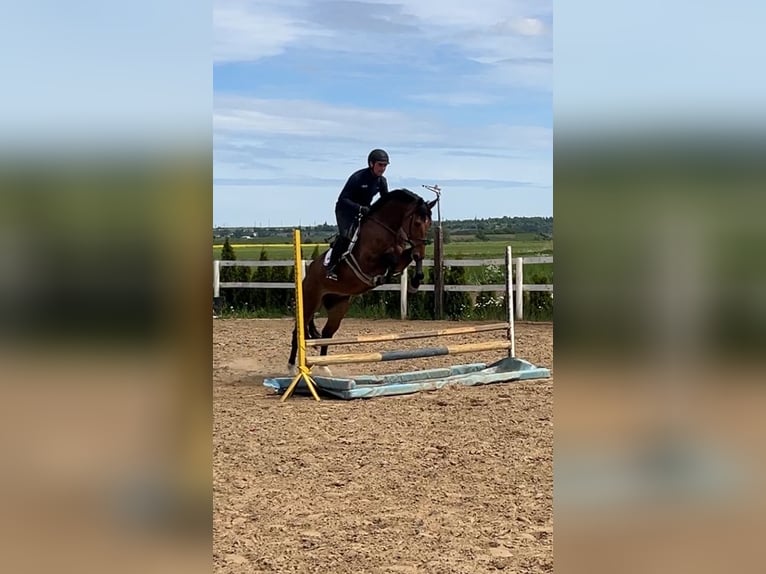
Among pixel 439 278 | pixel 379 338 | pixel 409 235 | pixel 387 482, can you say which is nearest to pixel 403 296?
pixel 439 278

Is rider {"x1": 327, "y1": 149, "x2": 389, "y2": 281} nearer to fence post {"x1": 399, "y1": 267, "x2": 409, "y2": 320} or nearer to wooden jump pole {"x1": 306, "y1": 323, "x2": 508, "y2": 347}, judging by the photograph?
wooden jump pole {"x1": 306, "y1": 323, "x2": 508, "y2": 347}

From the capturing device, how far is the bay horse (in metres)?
7.16

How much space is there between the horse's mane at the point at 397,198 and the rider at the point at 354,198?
0.08 metres

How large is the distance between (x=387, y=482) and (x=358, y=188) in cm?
381

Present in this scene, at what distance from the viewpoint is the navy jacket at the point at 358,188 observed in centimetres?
738

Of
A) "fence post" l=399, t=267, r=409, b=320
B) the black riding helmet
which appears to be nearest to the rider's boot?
the black riding helmet

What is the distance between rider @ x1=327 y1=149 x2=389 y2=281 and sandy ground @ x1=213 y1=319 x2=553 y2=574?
1.54 metres

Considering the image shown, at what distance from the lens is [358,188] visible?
7.43m

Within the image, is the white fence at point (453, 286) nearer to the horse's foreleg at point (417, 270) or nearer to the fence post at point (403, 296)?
the fence post at point (403, 296)

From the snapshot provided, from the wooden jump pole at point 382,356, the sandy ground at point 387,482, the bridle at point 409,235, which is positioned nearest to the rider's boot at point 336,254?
the bridle at point 409,235
